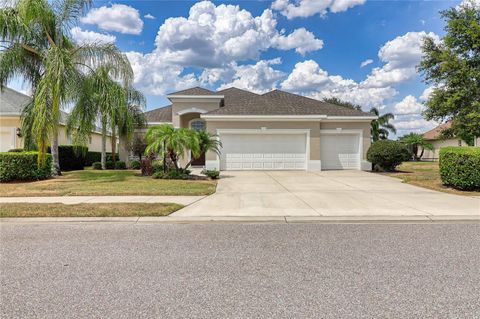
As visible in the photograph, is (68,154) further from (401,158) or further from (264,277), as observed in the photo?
(401,158)

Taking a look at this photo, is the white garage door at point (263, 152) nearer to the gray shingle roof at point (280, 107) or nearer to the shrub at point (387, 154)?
the gray shingle roof at point (280, 107)

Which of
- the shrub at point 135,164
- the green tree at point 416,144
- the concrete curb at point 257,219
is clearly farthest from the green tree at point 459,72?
the green tree at point 416,144

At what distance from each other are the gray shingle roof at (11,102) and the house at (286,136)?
11.5m

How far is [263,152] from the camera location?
61.9ft

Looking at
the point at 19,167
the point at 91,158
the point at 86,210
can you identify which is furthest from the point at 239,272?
the point at 91,158

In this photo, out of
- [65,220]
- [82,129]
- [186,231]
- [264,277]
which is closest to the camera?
[264,277]

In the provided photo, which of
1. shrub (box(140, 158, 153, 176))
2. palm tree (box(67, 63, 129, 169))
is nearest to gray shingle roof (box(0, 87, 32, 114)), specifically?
palm tree (box(67, 63, 129, 169))

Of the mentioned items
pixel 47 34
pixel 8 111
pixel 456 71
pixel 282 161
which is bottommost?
pixel 282 161

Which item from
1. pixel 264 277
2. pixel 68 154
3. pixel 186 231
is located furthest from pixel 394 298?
pixel 68 154

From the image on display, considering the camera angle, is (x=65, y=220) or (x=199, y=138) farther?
(x=199, y=138)

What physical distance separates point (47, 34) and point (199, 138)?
838 centimetres

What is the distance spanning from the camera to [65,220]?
654 centimetres

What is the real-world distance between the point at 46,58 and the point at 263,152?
39.9 ft

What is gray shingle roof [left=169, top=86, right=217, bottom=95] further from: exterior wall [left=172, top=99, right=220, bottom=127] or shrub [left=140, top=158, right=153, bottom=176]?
shrub [left=140, top=158, right=153, bottom=176]
